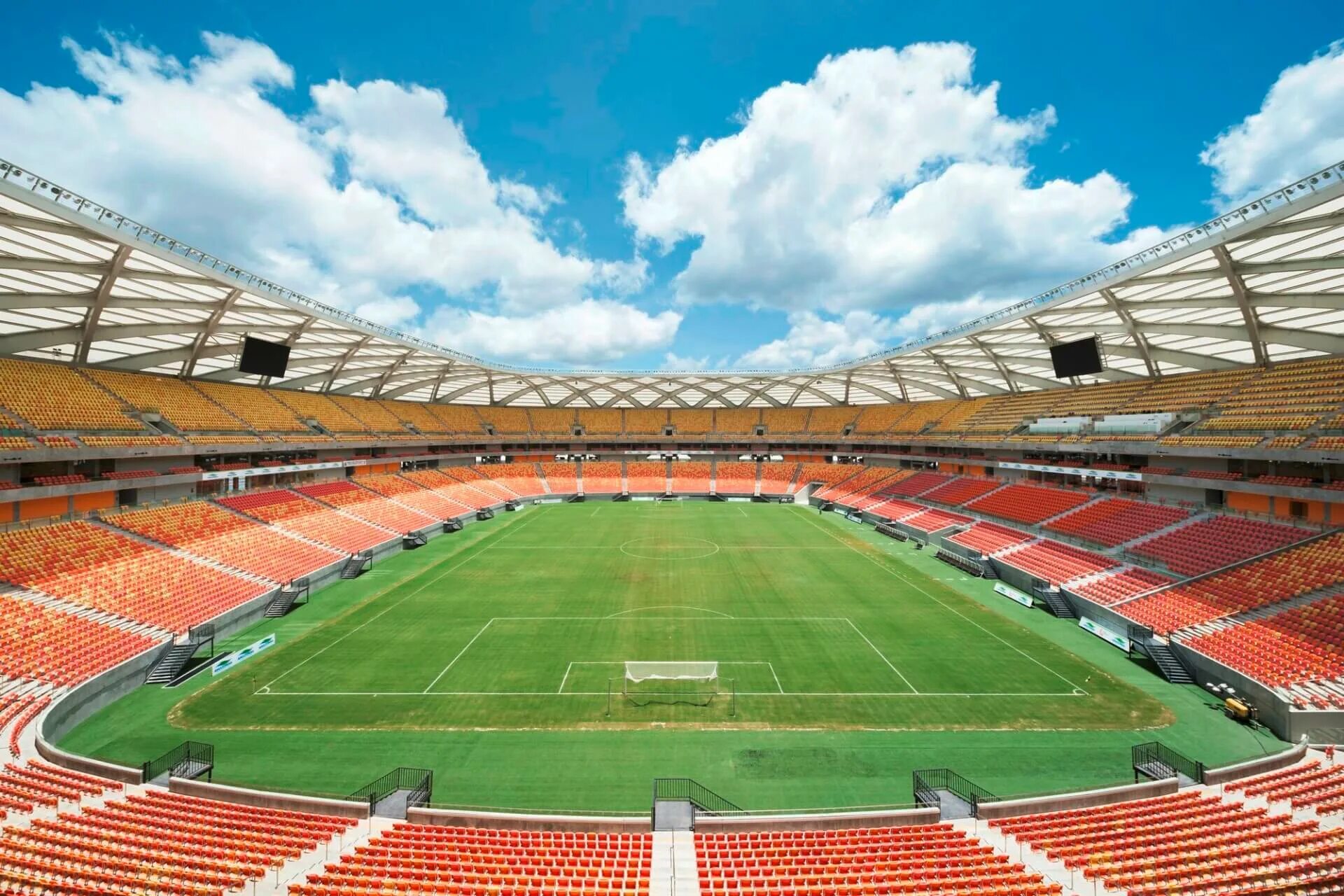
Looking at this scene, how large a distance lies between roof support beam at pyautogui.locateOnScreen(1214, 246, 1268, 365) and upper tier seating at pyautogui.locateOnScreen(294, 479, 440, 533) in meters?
45.7

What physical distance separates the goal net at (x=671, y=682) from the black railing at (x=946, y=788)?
20.3 feet

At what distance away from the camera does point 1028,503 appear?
37.0 meters

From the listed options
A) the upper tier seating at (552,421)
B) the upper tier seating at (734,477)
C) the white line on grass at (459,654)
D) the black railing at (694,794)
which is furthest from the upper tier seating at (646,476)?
the black railing at (694,794)

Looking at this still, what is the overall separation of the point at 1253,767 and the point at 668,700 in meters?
13.5

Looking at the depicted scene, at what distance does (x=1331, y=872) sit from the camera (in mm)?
8336

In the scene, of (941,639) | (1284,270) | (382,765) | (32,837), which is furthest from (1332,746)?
(32,837)

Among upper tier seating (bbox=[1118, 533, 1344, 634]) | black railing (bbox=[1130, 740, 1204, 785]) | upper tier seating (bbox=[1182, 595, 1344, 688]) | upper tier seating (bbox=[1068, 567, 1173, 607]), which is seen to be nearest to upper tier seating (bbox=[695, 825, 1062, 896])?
black railing (bbox=[1130, 740, 1204, 785])

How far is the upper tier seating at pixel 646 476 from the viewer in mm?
63969

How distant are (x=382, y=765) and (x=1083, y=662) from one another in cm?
2179

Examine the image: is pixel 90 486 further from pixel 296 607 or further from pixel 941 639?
pixel 941 639

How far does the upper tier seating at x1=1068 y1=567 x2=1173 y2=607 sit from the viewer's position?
22984 mm

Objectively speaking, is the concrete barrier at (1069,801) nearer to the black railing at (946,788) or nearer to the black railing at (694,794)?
the black railing at (946,788)

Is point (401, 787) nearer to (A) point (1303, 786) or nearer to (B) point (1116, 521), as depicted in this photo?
(A) point (1303, 786)

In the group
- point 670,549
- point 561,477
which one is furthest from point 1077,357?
point 561,477
